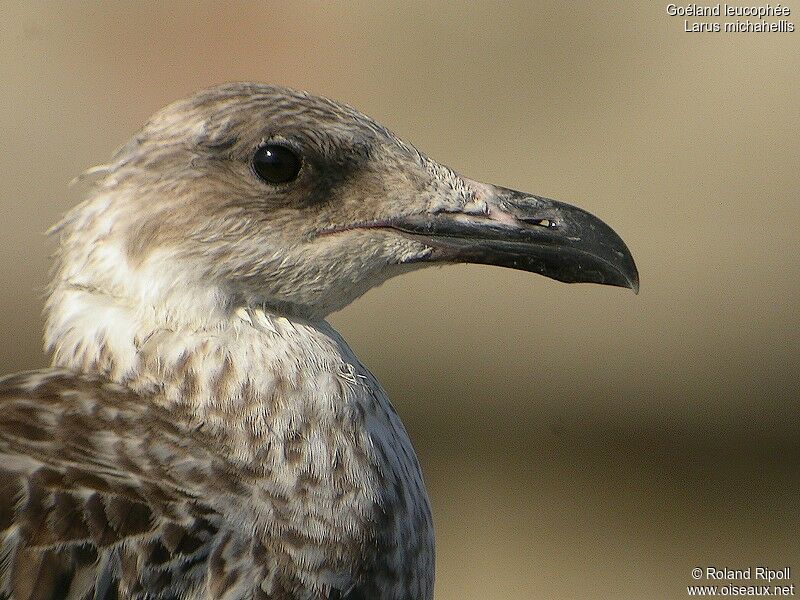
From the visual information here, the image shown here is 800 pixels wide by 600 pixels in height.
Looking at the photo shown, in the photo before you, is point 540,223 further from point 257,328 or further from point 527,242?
point 257,328

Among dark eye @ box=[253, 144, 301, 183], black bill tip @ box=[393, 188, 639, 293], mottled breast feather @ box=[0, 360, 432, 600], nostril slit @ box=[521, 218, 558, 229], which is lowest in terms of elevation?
mottled breast feather @ box=[0, 360, 432, 600]

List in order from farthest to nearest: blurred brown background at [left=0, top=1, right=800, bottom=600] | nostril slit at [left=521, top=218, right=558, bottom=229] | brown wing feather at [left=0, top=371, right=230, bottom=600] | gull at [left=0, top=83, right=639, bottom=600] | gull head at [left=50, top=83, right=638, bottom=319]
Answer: blurred brown background at [left=0, top=1, right=800, bottom=600] < nostril slit at [left=521, top=218, right=558, bottom=229] < gull head at [left=50, top=83, right=638, bottom=319] < gull at [left=0, top=83, right=639, bottom=600] < brown wing feather at [left=0, top=371, right=230, bottom=600]

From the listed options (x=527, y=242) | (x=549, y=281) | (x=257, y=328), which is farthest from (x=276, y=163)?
(x=549, y=281)

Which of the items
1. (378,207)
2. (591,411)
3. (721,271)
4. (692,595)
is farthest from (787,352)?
(378,207)

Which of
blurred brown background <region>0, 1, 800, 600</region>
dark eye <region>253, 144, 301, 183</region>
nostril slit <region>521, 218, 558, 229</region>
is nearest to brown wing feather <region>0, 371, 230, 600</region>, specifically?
dark eye <region>253, 144, 301, 183</region>

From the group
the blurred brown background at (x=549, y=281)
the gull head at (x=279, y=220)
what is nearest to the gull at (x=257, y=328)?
the gull head at (x=279, y=220)

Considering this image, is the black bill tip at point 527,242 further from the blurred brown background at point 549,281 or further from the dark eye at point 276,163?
the blurred brown background at point 549,281

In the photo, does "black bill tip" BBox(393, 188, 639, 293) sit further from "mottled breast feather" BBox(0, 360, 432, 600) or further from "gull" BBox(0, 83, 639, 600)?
"mottled breast feather" BBox(0, 360, 432, 600)
